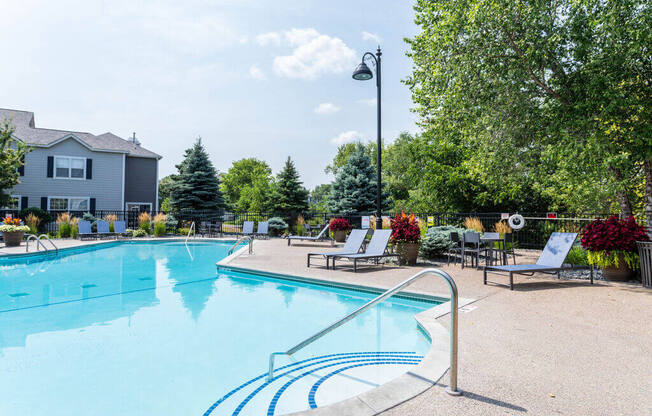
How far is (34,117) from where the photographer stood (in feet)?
90.1

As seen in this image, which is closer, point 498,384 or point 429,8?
point 498,384

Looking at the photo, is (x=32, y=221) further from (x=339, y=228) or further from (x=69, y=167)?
(x=339, y=228)

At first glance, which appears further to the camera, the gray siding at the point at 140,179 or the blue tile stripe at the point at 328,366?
the gray siding at the point at 140,179

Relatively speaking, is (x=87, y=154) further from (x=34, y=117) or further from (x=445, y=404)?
(x=445, y=404)

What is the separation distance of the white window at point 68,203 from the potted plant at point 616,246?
86.1ft

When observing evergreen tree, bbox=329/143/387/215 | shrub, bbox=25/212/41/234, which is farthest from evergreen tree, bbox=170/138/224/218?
evergreen tree, bbox=329/143/387/215

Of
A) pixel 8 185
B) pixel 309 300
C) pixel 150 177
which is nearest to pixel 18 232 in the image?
pixel 8 185

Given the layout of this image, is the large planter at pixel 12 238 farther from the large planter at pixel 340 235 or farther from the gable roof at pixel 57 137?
the large planter at pixel 340 235

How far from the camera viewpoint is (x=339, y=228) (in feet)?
54.7

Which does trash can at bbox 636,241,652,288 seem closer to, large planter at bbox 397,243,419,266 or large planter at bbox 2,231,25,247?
large planter at bbox 397,243,419,266

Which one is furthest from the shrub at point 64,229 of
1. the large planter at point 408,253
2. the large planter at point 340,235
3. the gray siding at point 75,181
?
the large planter at point 408,253

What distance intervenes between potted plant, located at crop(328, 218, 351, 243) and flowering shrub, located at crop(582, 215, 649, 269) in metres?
10.3

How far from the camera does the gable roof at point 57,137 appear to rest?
899 inches

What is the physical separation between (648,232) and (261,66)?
41.5 ft
